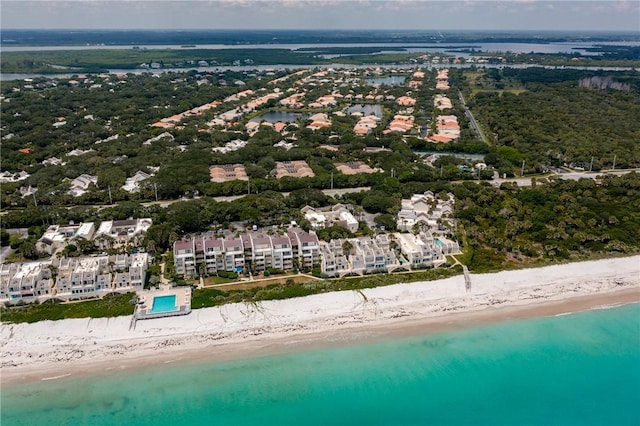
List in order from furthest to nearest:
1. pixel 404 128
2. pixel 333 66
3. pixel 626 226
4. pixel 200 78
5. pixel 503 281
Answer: pixel 333 66 < pixel 200 78 < pixel 404 128 < pixel 626 226 < pixel 503 281

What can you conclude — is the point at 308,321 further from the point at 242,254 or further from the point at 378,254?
the point at 378,254

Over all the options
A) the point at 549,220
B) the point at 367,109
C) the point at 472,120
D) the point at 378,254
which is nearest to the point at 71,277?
the point at 378,254

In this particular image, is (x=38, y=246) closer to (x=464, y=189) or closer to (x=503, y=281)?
(x=503, y=281)

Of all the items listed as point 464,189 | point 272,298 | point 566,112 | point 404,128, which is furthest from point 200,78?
point 272,298

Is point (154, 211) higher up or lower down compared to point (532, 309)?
higher up

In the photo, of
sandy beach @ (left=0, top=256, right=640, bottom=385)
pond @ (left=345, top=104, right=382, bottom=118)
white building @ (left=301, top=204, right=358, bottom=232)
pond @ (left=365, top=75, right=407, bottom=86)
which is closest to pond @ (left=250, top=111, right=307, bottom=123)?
pond @ (left=345, top=104, right=382, bottom=118)

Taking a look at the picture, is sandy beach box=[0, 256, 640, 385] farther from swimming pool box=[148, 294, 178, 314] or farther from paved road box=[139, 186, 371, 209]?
paved road box=[139, 186, 371, 209]

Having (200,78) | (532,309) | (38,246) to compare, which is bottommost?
(532,309)
